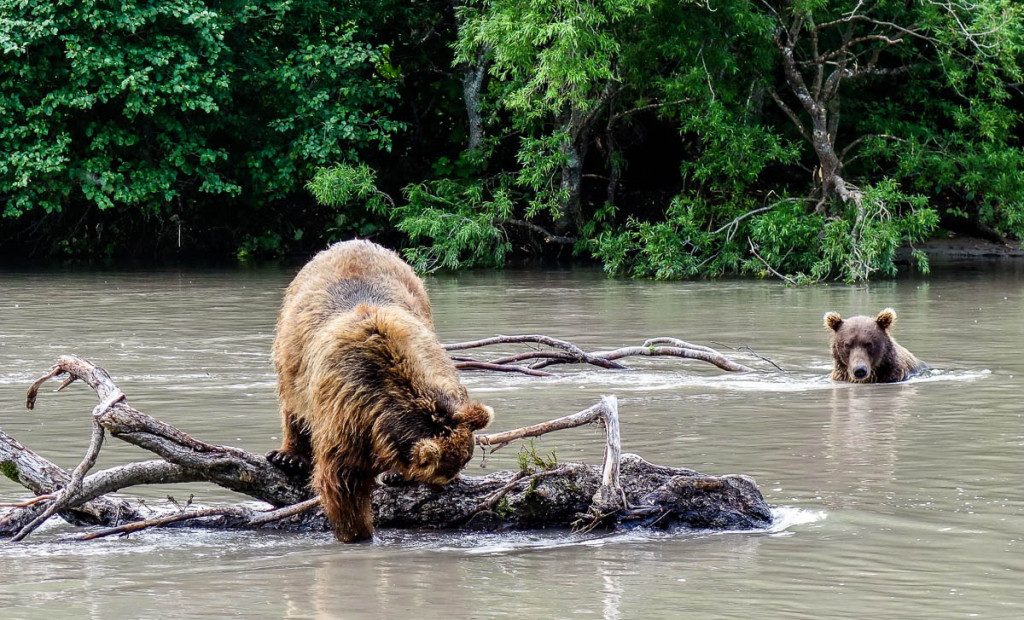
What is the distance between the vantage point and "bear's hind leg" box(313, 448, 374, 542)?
5.79 meters

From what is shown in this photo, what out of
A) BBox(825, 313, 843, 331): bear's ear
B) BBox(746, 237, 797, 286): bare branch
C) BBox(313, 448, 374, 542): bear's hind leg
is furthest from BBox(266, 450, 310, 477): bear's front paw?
BBox(746, 237, 797, 286): bare branch

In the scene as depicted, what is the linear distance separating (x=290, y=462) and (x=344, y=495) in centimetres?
72

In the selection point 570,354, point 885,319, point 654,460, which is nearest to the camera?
point 654,460

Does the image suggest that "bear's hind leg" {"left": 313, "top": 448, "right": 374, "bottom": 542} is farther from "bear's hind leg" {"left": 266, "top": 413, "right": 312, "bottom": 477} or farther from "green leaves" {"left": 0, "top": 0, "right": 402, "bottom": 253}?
"green leaves" {"left": 0, "top": 0, "right": 402, "bottom": 253}

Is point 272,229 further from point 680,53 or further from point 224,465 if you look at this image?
point 224,465

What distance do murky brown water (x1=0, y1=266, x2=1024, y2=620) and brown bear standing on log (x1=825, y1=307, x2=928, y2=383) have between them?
27cm

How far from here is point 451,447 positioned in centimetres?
553

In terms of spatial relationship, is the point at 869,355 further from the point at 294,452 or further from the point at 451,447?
the point at 451,447

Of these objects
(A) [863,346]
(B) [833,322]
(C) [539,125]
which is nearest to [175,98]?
(C) [539,125]

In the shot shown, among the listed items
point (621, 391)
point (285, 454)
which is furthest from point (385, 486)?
point (621, 391)

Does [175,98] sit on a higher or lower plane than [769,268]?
higher

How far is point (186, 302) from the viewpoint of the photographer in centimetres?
1867

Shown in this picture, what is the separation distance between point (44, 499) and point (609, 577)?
8.30 ft

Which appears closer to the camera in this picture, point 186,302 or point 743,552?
point 743,552
